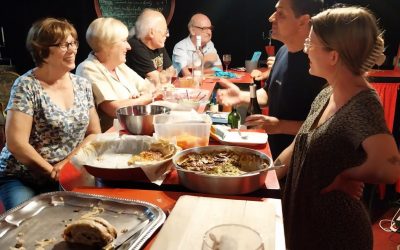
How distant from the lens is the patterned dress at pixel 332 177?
1.35m

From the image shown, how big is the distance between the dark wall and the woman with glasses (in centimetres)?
355

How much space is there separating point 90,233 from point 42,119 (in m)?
1.34

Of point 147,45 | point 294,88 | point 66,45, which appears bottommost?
point 294,88

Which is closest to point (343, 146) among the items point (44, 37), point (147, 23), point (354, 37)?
point (354, 37)

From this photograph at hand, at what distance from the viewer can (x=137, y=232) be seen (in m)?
1.02

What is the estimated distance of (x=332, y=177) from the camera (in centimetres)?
144

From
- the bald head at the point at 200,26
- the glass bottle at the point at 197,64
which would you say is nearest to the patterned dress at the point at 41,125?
the glass bottle at the point at 197,64

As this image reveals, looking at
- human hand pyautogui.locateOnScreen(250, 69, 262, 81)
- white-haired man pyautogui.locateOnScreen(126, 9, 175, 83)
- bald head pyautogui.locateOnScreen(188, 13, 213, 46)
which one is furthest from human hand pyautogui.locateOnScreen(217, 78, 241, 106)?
bald head pyautogui.locateOnScreen(188, 13, 213, 46)

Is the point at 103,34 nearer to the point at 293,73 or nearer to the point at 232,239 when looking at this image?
the point at 293,73

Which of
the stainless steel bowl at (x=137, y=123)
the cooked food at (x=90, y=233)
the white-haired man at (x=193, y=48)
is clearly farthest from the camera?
the white-haired man at (x=193, y=48)

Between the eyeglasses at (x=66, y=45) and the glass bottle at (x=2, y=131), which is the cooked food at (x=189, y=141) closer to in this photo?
the eyeglasses at (x=66, y=45)

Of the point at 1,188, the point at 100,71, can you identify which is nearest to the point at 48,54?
the point at 100,71

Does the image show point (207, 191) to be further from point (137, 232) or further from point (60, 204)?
point (60, 204)

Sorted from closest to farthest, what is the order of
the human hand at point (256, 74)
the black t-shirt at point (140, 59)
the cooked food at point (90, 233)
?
the cooked food at point (90, 233), the black t-shirt at point (140, 59), the human hand at point (256, 74)
